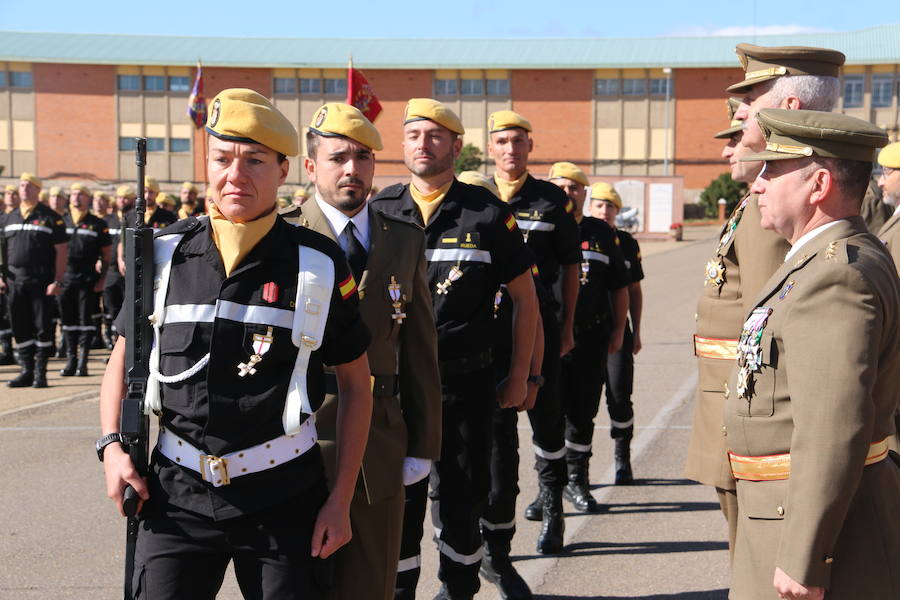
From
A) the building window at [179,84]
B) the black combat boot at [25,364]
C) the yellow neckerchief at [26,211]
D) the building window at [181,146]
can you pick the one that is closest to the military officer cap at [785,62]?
the black combat boot at [25,364]

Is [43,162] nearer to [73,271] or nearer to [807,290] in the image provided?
[73,271]

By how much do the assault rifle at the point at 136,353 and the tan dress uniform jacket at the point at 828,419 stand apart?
179 centimetres

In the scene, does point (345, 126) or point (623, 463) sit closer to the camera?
point (345, 126)

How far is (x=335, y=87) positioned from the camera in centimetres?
7006

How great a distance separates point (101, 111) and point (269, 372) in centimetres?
7200

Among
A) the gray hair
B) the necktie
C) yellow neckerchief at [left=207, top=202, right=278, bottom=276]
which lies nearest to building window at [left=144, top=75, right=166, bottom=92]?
the necktie

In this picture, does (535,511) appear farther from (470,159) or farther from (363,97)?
(470,159)

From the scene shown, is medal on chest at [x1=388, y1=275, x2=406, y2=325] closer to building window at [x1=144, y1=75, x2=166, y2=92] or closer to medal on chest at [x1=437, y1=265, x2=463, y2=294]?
medal on chest at [x1=437, y1=265, x2=463, y2=294]

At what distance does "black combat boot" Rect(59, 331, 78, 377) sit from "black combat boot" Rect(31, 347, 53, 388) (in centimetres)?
84

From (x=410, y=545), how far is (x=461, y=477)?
567 millimetres

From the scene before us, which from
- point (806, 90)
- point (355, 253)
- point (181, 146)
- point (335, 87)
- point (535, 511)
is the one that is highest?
point (335, 87)

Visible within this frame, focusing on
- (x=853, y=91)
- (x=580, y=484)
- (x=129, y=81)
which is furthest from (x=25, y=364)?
(x=853, y=91)

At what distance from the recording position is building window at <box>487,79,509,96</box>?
69.2 m

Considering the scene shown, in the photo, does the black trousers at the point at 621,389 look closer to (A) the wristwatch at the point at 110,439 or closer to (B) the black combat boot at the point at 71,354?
(A) the wristwatch at the point at 110,439
